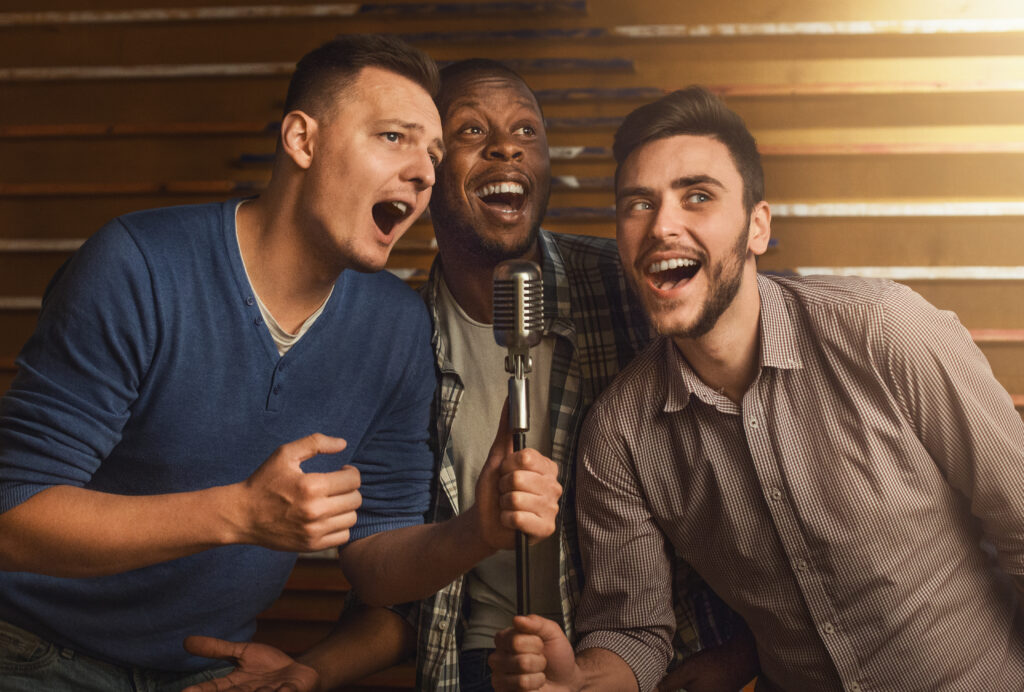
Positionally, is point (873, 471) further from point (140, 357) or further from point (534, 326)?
point (140, 357)

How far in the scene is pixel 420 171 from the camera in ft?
4.47

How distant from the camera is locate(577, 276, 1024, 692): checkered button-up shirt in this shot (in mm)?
1190

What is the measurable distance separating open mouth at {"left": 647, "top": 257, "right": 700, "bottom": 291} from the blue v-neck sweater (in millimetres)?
460

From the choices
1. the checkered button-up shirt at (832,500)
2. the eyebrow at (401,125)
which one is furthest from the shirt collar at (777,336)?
the eyebrow at (401,125)

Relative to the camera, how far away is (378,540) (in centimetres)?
141

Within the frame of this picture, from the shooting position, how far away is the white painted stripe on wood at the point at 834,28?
1.91 metres

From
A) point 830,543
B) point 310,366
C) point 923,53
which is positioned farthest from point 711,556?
point 923,53

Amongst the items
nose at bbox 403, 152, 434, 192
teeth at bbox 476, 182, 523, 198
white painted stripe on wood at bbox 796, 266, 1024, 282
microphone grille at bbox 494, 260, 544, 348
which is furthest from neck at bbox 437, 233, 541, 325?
white painted stripe on wood at bbox 796, 266, 1024, 282

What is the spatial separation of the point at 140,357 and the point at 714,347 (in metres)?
0.91

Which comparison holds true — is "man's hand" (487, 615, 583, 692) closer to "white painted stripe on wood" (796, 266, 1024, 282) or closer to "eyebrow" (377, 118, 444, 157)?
"eyebrow" (377, 118, 444, 157)

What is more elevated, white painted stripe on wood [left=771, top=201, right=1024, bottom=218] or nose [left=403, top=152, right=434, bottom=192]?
white painted stripe on wood [left=771, top=201, right=1024, bottom=218]

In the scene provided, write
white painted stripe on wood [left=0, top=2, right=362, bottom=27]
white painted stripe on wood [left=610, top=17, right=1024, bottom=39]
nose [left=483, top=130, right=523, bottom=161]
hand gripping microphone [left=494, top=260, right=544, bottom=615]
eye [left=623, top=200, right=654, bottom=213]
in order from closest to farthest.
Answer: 1. hand gripping microphone [left=494, top=260, right=544, bottom=615]
2. eye [left=623, top=200, right=654, bottom=213]
3. nose [left=483, top=130, right=523, bottom=161]
4. white painted stripe on wood [left=610, top=17, right=1024, bottom=39]
5. white painted stripe on wood [left=0, top=2, right=362, bottom=27]

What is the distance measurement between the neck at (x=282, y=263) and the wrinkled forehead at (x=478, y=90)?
0.47 meters

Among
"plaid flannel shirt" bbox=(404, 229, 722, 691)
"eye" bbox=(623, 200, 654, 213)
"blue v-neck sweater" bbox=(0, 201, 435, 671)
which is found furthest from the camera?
"plaid flannel shirt" bbox=(404, 229, 722, 691)
